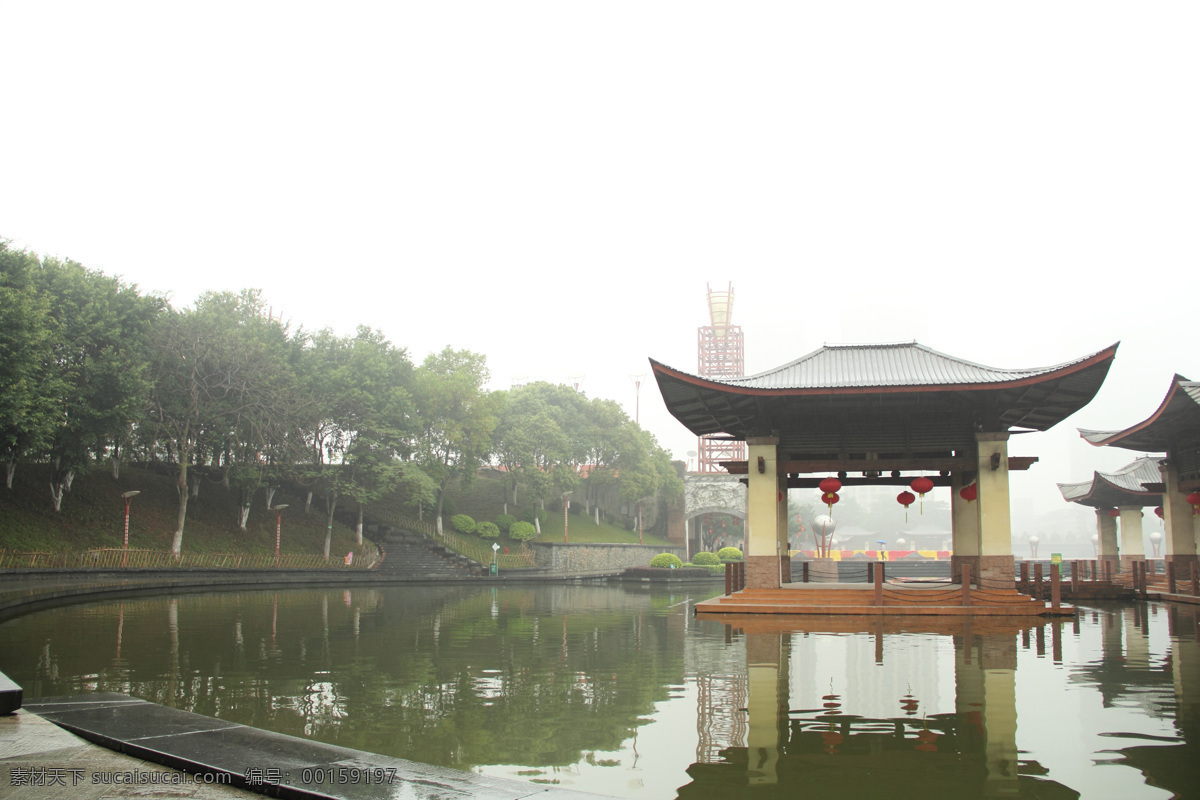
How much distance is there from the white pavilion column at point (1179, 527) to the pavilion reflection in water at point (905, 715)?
434 inches

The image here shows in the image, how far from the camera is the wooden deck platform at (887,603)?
50.4 feet

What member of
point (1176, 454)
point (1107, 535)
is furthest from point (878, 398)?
point (1107, 535)

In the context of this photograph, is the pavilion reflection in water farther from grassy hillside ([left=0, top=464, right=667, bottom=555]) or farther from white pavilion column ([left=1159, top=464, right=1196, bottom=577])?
grassy hillside ([left=0, top=464, right=667, bottom=555])

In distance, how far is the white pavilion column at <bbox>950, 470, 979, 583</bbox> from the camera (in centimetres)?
1791

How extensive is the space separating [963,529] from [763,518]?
5474 mm

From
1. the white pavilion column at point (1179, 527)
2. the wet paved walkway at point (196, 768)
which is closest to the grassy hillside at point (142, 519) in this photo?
the wet paved walkway at point (196, 768)

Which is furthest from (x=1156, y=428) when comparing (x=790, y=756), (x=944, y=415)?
(x=790, y=756)

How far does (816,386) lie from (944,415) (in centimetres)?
308

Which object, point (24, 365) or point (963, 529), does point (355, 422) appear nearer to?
point (24, 365)

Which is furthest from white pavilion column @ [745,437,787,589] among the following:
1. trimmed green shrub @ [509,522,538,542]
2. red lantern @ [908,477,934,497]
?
trimmed green shrub @ [509,522,538,542]

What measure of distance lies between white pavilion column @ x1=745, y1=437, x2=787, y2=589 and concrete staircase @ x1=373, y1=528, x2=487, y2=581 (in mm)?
18763

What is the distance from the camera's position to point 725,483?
180ft

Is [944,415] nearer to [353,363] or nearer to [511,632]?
[511,632]

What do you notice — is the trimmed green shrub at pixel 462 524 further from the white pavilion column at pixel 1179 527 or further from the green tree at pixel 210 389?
the white pavilion column at pixel 1179 527
